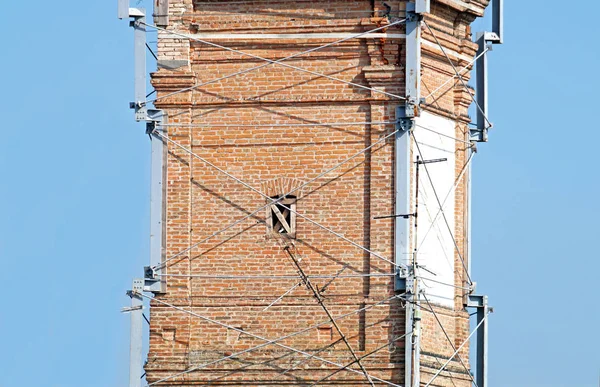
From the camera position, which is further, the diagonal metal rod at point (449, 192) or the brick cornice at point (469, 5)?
the brick cornice at point (469, 5)

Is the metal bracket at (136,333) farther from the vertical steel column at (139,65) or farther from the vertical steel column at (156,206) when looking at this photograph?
the vertical steel column at (139,65)

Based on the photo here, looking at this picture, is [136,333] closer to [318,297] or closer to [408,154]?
[318,297]

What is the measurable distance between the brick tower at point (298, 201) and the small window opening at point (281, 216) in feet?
0.06

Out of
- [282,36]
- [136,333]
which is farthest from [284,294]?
[282,36]

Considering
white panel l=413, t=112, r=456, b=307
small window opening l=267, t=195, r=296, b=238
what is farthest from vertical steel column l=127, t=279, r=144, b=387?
white panel l=413, t=112, r=456, b=307

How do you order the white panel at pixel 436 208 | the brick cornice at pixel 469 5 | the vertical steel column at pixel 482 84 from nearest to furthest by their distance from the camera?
1. the white panel at pixel 436 208
2. the brick cornice at pixel 469 5
3. the vertical steel column at pixel 482 84

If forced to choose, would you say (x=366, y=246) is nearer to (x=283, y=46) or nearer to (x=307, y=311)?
(x=307, y=311)

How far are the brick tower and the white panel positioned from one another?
0.11 ft

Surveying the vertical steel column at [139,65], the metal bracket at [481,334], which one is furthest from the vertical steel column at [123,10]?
the metal bracket at [481,334]

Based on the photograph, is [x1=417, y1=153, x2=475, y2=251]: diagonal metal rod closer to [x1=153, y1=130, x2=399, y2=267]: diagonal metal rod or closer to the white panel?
the white panel

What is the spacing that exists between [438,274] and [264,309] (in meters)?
2.52

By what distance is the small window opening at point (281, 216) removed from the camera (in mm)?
28719

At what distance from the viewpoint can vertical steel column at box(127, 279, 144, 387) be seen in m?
28.3

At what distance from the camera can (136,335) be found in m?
28.4
